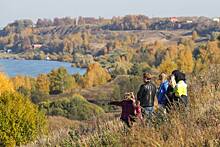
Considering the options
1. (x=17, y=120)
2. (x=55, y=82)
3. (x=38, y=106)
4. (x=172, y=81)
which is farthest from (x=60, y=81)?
(x=172, y=81)

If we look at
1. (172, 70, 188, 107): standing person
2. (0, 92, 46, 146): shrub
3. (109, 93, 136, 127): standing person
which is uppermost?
(172, 70, 188, 107): standing person

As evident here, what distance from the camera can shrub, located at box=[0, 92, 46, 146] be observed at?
34.4 meters

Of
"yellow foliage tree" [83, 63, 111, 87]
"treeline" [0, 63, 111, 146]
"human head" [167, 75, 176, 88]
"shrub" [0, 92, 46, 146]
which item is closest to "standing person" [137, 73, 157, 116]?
"human head" [167, 75, 176, 88]

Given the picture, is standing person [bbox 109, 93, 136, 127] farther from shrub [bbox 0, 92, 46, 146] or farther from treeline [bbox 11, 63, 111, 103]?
treeline [bbox 11, 63, 111, 103]

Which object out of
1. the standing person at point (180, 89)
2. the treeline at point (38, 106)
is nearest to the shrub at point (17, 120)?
the treeline at point (38, 106)

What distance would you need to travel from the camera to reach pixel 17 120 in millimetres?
Answer: 36406

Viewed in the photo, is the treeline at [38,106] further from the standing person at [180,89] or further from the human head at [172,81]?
the standing person at [180,89]

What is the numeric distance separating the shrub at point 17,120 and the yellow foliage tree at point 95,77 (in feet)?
230

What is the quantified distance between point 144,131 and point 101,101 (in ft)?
238

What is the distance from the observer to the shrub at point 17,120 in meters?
34.4

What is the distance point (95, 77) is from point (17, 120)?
3035 inches

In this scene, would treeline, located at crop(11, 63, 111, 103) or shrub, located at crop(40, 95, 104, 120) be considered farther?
treeline, located at crop(11, 63, 111, 103)

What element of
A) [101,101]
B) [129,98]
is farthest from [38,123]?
[101,101]

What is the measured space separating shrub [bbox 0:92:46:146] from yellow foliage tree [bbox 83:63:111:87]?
70130 mm
